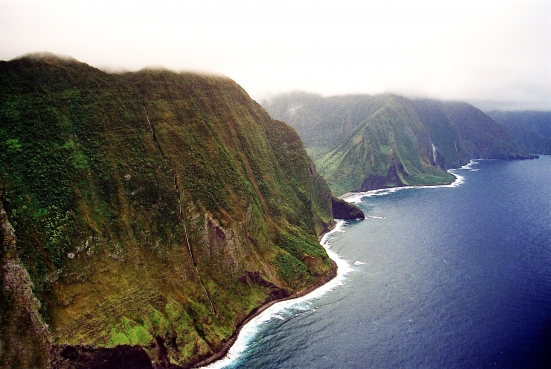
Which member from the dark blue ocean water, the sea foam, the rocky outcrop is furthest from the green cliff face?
the dark blue ocean water

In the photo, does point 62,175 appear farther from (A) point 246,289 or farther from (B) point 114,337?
(A) point 246,289

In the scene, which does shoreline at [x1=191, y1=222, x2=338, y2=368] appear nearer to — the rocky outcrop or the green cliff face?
the green cliff face

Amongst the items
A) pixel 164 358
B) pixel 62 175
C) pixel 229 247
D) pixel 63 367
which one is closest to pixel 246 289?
pixel 229 247

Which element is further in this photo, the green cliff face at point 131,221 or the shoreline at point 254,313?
the shoreline at point 254,313

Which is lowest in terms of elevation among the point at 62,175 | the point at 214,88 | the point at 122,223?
the point at 122,223

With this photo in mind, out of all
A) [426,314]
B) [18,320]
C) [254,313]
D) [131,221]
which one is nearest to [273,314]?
[254,313]

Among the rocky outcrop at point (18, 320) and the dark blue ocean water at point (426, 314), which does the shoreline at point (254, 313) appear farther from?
the rocky outcrop at point (18, 320)

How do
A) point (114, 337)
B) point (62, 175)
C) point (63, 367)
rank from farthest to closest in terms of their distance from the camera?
point (62, 175)
point (114, 337)
point (63, 367)

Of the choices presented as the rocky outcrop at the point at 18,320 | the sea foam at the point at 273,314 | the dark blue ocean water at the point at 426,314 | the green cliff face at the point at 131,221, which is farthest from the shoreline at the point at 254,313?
the rocky outcrop at the point at 18,320

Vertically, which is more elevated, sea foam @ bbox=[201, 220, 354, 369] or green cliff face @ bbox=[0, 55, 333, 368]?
green cliff face @ bbox=[0, 55, 333, 368]
